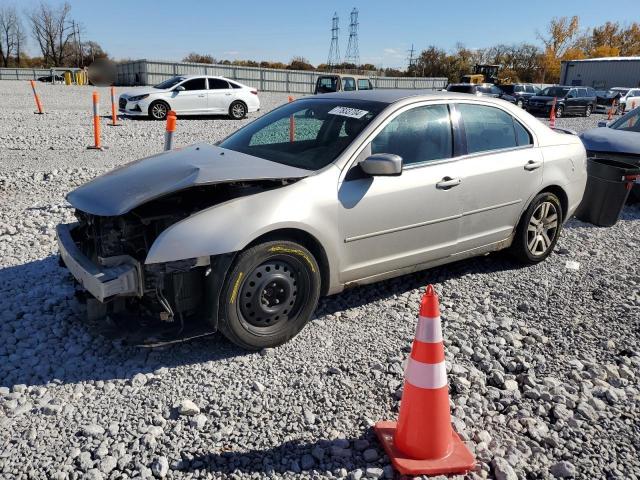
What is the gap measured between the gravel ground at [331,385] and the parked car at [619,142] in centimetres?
330

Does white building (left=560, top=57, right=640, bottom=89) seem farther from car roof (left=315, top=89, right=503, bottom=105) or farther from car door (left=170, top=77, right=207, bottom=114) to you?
car roof (left=315, top=89, right=503, bottom=105)

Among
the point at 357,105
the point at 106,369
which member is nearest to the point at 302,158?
the point at 357,105

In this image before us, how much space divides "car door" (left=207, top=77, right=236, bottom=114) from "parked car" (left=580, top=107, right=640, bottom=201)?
13202 mm

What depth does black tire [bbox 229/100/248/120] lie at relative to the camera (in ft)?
63.7

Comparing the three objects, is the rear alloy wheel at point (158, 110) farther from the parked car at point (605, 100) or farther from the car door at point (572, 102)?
the parked car at point (605, 100)

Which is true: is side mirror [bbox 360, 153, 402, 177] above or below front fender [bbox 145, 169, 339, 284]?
above

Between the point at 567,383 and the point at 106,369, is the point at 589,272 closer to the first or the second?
the point at 567,383

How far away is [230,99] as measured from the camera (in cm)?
1920

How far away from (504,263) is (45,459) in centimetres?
440

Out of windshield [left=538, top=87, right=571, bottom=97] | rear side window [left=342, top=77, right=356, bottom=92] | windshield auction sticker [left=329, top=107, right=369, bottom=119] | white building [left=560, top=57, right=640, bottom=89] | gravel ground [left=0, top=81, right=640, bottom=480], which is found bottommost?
gravel ground [left=0, top=81, right=640, bottom=480]

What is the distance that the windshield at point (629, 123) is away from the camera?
8773 millimetres

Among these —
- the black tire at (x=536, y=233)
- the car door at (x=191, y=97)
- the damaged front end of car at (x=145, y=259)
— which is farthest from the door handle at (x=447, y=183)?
the car door at (x=191, y=97)

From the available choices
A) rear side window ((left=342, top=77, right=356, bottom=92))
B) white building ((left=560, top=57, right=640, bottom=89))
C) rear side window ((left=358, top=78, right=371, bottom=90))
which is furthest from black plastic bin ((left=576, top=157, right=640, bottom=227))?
white building ((left=560, top=57, right=640, bottom=89))

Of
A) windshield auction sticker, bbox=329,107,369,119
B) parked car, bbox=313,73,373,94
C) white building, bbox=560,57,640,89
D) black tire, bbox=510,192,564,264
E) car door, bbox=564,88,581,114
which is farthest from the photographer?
white building, bbox=560,57,640,89
